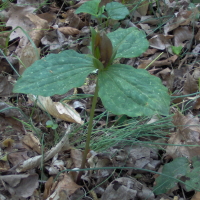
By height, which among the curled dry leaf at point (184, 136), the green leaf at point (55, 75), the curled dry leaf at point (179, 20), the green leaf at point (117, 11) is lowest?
the curled dry leaf at point (184, 136)

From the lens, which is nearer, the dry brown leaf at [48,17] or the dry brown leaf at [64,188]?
the dry brown leaf at [64,188]

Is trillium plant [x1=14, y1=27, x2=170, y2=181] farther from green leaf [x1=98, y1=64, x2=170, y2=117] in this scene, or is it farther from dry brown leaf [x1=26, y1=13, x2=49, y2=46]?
dry brown leaf [x1=26, y1=13, x2=49, y2=46]

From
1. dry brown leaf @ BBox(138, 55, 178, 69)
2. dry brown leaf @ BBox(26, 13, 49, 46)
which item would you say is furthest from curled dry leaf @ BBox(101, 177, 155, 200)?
dry brown leaf @ BBox(26, 13, 49, 46)

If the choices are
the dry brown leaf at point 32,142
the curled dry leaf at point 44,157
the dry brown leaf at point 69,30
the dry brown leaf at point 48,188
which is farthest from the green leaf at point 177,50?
the dry brown leaf at point 48,188

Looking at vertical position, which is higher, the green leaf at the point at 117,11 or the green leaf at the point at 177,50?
the green leaf at the point at 117,11

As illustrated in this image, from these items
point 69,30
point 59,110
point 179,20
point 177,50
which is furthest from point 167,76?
point 69,30

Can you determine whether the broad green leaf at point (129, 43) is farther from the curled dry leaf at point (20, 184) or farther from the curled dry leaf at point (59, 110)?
the curled dry leaf at point (20, 184)
